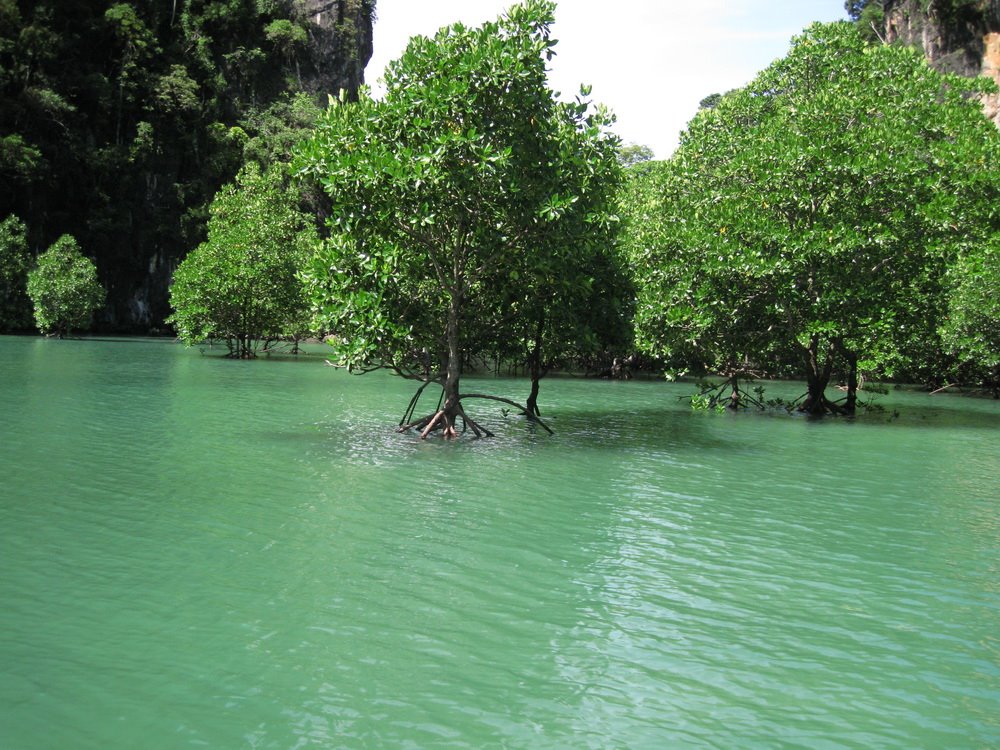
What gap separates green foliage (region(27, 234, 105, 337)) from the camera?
7156 cm

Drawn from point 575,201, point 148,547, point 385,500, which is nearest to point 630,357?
point 575,201

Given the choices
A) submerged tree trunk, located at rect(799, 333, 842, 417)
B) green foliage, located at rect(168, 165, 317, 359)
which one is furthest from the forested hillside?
submerged tree trunk, located at rect(799, 333, 842, 417)

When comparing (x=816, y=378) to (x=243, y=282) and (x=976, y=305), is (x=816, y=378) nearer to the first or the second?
(x=976, y=305)

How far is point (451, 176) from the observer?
71.3ft

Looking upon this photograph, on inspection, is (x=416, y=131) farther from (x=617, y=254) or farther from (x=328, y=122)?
(x=617, y=254)

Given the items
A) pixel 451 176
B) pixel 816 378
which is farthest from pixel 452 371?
pixel 816 378

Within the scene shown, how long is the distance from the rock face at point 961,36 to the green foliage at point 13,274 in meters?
68.4

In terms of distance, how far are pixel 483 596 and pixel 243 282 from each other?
166 ft

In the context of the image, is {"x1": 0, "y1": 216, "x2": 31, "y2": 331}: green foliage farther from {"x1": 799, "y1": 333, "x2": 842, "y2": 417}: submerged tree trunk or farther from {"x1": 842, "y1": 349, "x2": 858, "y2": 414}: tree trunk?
{"x1": 842, "y1": 349, "x2": 858, "y2": 414}: tree trunk

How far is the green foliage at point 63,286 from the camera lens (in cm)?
7156

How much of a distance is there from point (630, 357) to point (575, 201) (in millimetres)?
37393

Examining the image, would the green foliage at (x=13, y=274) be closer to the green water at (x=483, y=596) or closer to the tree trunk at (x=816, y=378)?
the green water at (x=483, y=596)

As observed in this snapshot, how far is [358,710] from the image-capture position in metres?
7.70

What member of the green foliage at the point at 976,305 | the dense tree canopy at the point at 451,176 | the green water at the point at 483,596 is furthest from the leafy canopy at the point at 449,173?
the green foliage at the point at 976,305
